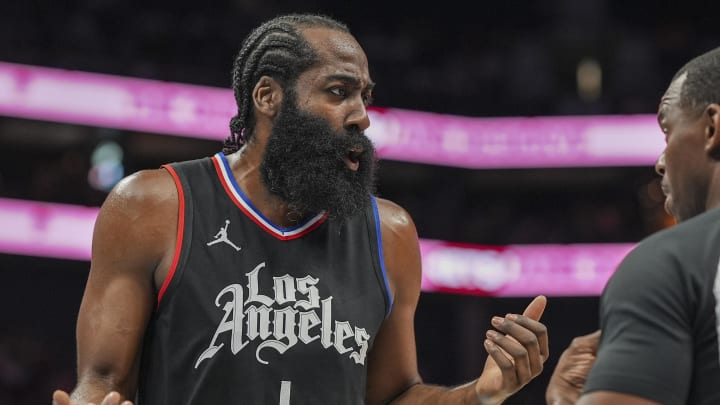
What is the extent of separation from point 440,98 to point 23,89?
583 centimetres

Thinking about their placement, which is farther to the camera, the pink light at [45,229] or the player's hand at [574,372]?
the pink light at [45,229]

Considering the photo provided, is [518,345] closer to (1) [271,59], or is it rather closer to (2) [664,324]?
(2) [664,324]

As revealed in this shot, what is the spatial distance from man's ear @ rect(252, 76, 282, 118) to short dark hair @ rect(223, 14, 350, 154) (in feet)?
0.08

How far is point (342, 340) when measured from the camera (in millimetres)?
3154

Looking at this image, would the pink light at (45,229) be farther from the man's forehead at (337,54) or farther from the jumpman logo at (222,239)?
the jumpman logo at (222,239)

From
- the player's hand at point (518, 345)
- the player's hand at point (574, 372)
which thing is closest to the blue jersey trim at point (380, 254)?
the player's hand at point (518, 345)

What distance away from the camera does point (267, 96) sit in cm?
349

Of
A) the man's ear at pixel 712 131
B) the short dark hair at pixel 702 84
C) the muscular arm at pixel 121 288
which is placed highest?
the short dark hair at pixel 702 84

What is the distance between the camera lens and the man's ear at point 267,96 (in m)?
3.46

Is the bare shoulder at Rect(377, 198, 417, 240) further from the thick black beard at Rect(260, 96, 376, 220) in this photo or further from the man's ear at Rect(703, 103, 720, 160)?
the man's ear at Rect(703, 103, 720, 160)

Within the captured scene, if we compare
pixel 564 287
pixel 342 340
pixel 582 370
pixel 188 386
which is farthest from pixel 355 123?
pixel 564 287

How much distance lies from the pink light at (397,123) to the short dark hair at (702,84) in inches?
440

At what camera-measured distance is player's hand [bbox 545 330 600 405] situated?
7.44ft

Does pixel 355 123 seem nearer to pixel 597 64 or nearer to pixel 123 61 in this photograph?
pixel 123 61
